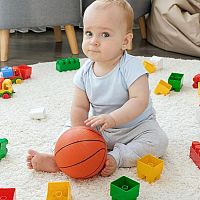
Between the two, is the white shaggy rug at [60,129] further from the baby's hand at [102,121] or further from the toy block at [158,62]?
the baby's hand at [102,121]

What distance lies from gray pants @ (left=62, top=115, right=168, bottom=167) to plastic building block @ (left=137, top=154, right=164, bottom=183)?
5cm

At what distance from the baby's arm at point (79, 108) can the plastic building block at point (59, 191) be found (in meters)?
0.24

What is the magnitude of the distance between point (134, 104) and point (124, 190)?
260 millimetres

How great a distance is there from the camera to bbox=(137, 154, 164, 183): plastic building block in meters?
1.16

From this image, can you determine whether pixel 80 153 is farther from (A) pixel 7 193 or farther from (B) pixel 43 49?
(B) pixel 43 49

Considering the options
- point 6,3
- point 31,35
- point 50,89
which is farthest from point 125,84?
point 31,35

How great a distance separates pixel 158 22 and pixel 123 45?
1.41 meters

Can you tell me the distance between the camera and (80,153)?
43.8 inches

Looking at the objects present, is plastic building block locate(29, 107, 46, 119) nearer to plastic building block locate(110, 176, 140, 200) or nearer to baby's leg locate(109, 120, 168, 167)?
baby's leg locate(109, 120, 168, 167)

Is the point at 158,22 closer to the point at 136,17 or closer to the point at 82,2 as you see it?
the point at 136,17

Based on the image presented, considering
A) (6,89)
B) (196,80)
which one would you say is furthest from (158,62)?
(6,89)

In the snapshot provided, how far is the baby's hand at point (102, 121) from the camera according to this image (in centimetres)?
116

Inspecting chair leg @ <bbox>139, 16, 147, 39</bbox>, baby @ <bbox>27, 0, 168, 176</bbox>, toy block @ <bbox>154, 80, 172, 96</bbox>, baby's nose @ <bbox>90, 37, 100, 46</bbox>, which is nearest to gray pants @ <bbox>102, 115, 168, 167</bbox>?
baby @ <bbox>27, 0, 168, 176</bbox>

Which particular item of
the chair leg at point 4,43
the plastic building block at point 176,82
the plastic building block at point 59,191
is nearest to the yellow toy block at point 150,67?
the plastic building block at point 176,82
